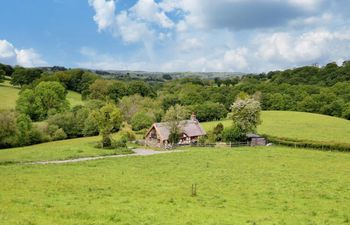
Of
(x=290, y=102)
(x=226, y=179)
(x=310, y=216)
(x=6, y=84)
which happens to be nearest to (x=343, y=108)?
(x=290, y=102)

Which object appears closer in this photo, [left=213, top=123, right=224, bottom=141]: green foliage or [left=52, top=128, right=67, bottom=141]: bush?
[left=213, top=123, right=224, bottom=141]: green foliage

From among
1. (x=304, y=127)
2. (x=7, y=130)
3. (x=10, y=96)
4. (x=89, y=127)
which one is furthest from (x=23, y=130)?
(x=304, y=127)

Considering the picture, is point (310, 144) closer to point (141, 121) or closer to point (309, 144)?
point (309, 144)

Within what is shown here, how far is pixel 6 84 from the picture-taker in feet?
452

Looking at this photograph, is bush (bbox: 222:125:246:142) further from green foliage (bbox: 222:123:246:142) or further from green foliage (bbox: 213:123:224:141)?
green foliage (bbox: 213:123:224:141)

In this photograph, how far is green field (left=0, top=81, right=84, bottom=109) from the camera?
11033cm

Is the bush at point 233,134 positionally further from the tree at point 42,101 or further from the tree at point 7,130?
the tree at point 42,101

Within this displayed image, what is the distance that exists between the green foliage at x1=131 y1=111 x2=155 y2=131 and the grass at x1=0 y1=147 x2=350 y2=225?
165ft

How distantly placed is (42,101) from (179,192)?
291ft

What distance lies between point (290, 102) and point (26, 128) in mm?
86796

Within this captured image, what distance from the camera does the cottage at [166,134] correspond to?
7644cm

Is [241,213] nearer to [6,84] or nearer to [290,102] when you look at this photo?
[290,102]

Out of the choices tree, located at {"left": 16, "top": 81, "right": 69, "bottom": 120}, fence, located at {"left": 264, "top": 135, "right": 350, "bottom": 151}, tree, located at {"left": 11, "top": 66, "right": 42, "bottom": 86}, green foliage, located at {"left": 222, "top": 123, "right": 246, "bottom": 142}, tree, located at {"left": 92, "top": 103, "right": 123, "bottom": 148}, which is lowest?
fence, located at {"left": 264, "top": 135, "right": 350, "bottom": 151}

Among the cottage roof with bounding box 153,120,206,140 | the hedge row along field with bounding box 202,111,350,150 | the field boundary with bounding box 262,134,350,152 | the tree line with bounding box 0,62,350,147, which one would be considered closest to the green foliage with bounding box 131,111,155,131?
the tree line with bounding box 0,62,350,147
